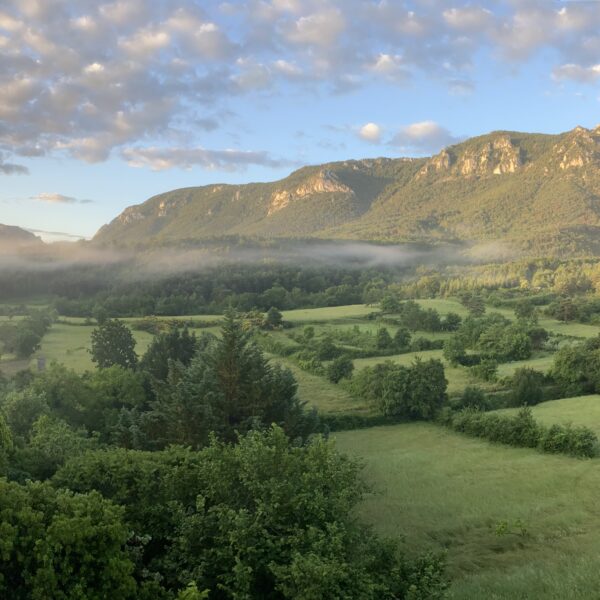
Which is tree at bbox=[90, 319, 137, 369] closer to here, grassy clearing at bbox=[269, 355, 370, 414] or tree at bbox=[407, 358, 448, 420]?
grassy clearing at bbox=[269, 355, 370, 414]

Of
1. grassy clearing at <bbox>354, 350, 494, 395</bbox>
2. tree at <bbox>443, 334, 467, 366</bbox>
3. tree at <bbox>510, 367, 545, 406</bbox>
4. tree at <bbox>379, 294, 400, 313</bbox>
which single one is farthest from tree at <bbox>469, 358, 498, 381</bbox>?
tree at <bbox>379, 294, 400, 313</bbox>

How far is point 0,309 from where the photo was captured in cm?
11181

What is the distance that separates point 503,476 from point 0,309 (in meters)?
111

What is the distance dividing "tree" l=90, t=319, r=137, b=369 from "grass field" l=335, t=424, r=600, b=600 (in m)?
31.8

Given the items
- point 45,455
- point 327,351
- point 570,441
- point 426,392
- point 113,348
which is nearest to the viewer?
point 45,455

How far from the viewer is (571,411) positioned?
45.4 meters

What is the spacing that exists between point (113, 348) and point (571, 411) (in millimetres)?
46956

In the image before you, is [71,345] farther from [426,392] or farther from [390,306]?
[390,306]

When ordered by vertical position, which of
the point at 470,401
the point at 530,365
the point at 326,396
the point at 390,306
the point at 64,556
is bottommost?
the point at 326,396

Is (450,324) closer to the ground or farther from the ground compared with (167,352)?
closer to the ground

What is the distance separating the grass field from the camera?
55.1 ft

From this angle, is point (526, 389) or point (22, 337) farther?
point (22, 337)

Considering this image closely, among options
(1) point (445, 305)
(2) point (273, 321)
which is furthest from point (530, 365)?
(1) point (445, 305)

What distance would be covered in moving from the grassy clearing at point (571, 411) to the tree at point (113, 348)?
1587 inches
